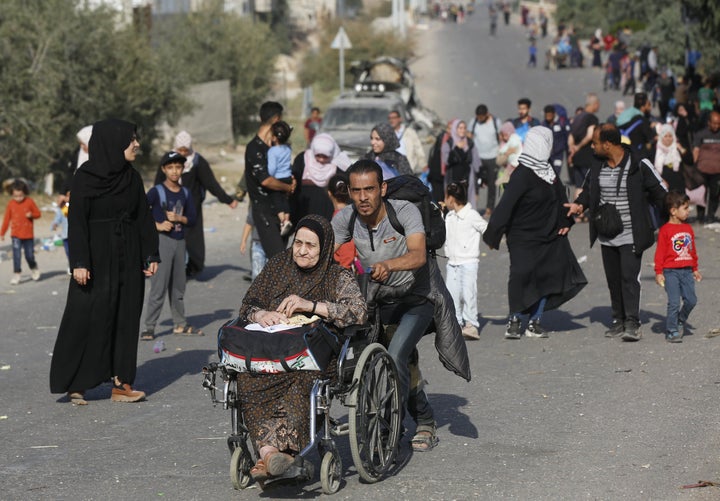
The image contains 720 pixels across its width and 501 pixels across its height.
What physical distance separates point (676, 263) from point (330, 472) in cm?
529

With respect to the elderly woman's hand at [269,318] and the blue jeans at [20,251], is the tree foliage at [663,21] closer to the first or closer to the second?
the blue jeans at [20,251]

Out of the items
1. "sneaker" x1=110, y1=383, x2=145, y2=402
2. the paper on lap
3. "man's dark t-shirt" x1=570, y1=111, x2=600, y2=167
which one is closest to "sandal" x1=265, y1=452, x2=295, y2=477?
the paper on lap

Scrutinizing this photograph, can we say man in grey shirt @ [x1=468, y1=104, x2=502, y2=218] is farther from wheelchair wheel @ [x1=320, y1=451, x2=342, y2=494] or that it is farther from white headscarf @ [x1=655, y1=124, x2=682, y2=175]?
wheelchair wheel @ [x1=320, y1=451, x2=342, y2=494]

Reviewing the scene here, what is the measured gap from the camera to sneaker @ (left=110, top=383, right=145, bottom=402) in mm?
8969

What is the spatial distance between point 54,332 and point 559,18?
250 ft

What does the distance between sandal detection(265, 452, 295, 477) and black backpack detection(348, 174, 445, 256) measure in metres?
1.49

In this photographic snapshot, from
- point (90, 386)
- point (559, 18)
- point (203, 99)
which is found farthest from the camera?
point (559, 18)

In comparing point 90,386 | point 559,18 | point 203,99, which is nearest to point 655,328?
point 90,386

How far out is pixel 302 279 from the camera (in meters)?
6.74

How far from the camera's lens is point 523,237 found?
11.2 meters

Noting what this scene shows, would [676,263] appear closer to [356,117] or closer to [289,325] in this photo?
[289,325]

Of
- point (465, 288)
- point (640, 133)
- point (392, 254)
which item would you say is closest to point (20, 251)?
point (465, 288)

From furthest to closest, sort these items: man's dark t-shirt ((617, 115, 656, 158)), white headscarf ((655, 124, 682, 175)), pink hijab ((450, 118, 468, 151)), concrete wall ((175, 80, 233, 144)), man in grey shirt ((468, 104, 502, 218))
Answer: concrete wall ((175, 80, 233, 144)), man in grey shirt ((468, 104, 502, 218)), pink hijab ((450, 118, 468, 151)), man's dark t-shirt ((617, 115, 656, 158)), white headscarf ((655, 124, 682, 175))

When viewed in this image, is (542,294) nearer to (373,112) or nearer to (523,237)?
(523,237)
